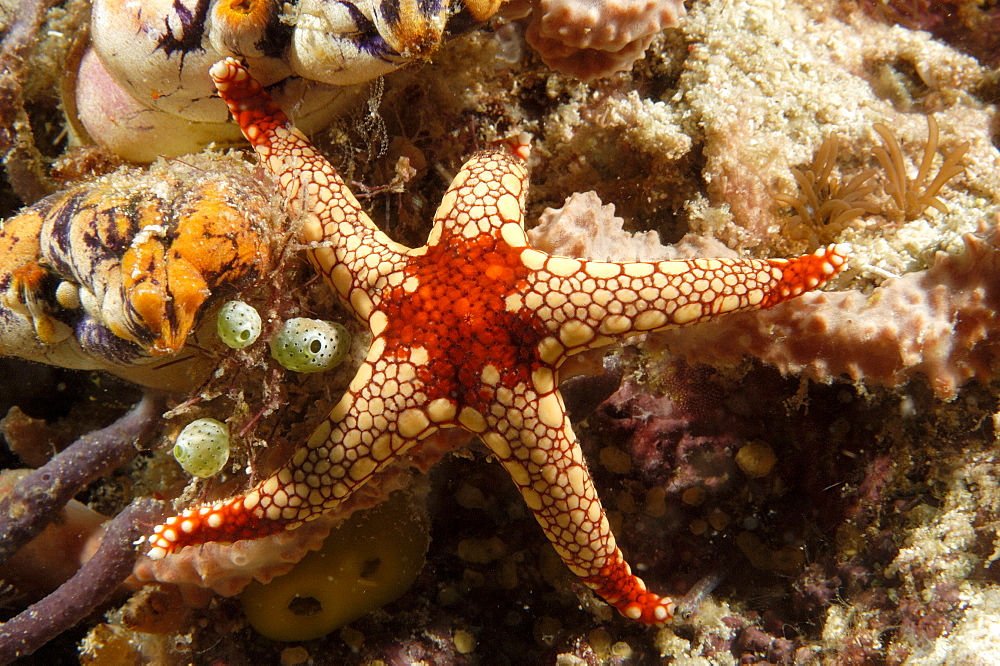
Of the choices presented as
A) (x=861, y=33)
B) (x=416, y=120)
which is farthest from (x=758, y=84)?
(x=416, y=120)

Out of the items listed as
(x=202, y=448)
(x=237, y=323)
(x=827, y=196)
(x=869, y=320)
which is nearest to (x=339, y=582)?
(x=202, y=448)

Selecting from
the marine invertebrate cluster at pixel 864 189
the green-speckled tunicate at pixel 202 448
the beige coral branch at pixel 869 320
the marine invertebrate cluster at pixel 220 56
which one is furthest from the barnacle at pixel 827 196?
the green-speckled tunicate at pixel 202 448

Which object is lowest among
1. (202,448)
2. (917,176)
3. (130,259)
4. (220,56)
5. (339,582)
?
(339,582)

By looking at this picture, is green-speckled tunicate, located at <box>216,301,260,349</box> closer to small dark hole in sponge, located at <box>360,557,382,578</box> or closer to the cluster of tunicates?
the cluster of tunicates

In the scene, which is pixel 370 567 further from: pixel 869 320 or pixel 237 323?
pixel 869 320

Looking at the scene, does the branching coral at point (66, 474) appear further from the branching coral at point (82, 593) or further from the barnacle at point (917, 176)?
the barnacle at point (917, 176)

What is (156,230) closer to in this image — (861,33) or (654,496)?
(654,496)
